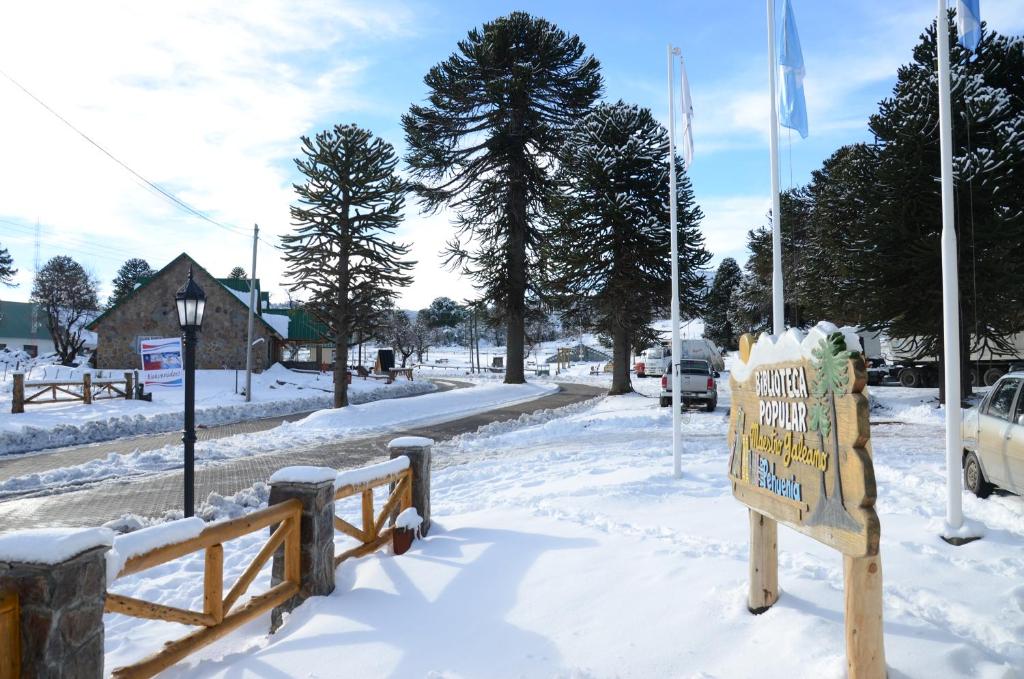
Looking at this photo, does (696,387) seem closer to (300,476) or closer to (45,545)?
(300,476)

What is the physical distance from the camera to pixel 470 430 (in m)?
18.0

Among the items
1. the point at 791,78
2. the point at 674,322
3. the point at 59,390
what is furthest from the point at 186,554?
the point at 59,390

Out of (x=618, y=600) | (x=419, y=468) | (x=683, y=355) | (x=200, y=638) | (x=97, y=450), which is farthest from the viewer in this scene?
(x=683, y=355)

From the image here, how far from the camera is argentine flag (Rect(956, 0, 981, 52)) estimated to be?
6301mm

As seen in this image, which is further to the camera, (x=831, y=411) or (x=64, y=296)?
(x=64, y=296)

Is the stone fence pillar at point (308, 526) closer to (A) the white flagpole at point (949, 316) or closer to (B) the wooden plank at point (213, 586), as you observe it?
(B) the wooden plank at point (213, 586)

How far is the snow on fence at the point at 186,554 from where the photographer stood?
2812 millimetres

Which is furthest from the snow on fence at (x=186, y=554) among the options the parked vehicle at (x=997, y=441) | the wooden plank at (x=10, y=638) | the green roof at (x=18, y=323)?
the green roof at (x=18, y=323)

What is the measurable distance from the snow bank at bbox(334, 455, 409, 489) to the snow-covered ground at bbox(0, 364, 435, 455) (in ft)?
43.0

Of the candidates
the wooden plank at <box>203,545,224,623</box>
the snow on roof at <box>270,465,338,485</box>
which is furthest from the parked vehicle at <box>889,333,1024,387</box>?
the wooden plank at <box>203,545,224,623</box>

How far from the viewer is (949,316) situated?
6082 mm

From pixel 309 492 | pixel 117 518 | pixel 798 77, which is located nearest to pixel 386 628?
pixel 309 492

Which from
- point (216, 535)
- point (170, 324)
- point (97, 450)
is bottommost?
point (97, 450)

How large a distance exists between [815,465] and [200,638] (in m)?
3.94
